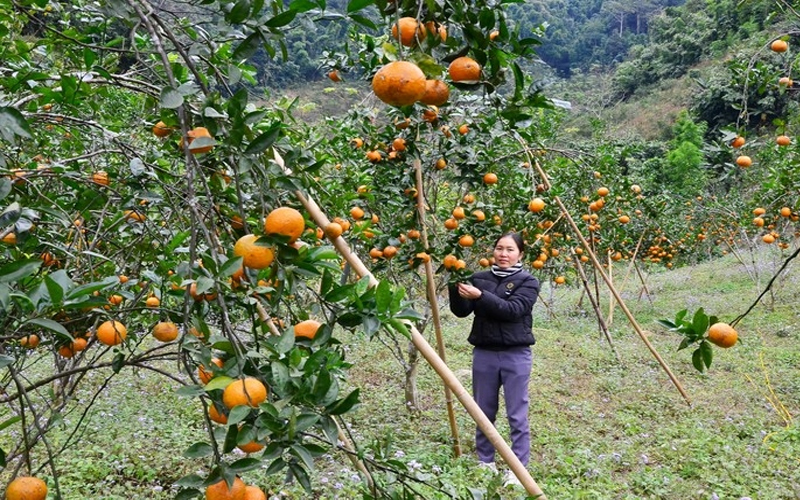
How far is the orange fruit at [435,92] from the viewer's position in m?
0.85

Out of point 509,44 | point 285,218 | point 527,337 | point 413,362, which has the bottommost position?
point 413,362

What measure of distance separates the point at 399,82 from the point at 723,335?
0.80 metres

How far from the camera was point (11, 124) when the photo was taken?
0.77 m

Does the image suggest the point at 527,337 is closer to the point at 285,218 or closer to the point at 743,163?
the point at 743,163

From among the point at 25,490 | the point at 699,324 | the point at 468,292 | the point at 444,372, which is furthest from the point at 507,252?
the point at 25,490

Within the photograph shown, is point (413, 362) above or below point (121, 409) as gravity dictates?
above

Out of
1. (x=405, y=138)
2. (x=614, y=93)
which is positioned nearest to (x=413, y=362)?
(x=405, y=138)

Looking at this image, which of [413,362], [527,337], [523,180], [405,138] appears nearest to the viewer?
[405,138]

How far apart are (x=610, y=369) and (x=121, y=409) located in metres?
4.26

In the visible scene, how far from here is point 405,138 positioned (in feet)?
9.03

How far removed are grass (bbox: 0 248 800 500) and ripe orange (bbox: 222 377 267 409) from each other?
273mm

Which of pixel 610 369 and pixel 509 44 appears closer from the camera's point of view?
pixel 509 44

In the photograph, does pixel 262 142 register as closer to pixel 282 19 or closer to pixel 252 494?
pixel 282 19

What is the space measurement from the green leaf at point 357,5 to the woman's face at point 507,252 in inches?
86.8
